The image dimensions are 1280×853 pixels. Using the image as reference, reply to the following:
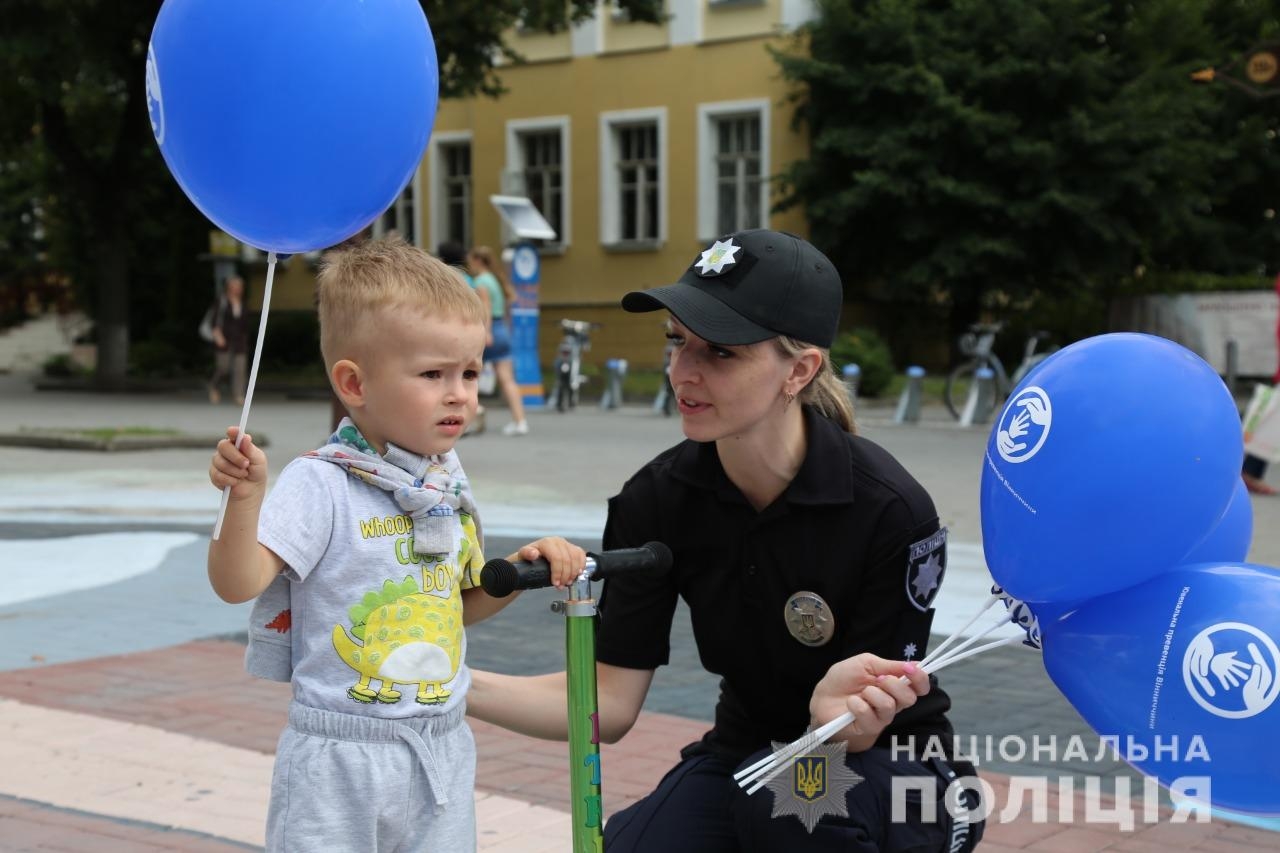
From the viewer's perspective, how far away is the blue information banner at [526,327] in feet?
71.3

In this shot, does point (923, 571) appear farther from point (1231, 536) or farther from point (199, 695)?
point (199, 695)

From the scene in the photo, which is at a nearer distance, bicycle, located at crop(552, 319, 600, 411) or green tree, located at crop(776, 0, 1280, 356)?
bicycle, located at crop(552, 319, 600, 411)

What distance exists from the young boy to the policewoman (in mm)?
295

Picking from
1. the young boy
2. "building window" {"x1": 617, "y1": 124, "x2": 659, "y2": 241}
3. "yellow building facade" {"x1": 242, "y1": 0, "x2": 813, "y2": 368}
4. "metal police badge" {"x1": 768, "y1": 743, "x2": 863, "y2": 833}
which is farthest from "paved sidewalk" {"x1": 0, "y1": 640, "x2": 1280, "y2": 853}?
"building window" {"x1": 617, "y1": 124, "x2": 659, "y2": 241}

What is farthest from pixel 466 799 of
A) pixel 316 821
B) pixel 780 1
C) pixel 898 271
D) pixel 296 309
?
pixel 296 309

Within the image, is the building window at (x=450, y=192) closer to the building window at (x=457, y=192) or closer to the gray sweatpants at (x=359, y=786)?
the building window at (x=457, y=192)

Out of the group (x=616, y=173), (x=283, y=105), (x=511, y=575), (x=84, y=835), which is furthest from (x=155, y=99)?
(x=616, y=173)

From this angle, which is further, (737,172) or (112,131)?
(112,131)

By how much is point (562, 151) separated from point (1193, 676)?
2954 cm

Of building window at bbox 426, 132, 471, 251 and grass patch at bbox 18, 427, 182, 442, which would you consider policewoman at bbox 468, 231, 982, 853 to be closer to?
grass patch at bbox 18, 427, 182, 442

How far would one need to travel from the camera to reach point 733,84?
2869 centimetres

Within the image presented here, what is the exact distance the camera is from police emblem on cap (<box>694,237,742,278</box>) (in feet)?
9.74

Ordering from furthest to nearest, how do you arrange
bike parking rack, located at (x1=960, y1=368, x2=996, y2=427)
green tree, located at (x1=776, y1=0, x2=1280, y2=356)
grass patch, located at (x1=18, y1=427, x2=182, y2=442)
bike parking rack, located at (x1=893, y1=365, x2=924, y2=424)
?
green tree, located at (x1=776, y1=0, x2=1280, y2=356) → bike parking rack, located at (x1=893, y1=365, x2=924, y2=424) → bike parking rack, located at (x1=960, y1=368, x2=996, y2=427) → grass patch, located at (x1=18, y1=427, x2=182, y2=442)

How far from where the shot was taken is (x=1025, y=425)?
260cm
